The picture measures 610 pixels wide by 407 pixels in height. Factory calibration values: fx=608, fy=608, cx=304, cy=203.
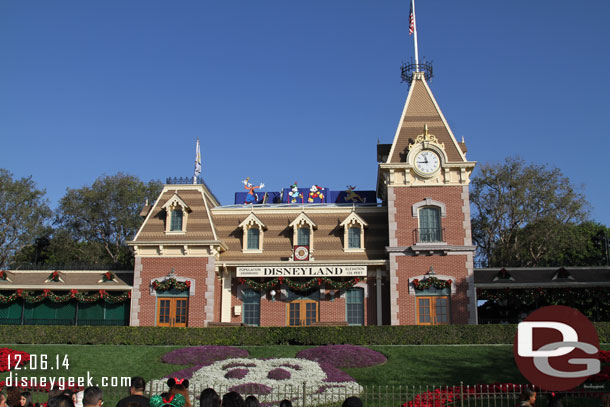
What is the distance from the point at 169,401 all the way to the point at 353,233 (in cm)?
2552

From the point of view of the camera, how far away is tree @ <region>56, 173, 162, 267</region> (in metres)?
50.5

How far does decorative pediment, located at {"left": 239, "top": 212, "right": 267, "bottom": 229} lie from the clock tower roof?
25.8 feet

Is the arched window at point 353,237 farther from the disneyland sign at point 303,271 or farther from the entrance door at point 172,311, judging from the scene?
the entrance door at point 172,311

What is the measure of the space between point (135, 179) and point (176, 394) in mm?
44927

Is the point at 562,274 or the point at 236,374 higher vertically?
the point at 562,274

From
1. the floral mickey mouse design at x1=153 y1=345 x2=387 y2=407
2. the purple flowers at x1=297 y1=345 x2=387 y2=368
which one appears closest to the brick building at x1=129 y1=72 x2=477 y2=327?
the purple flowers at x1=297 y1=345 x2=387 y2=368

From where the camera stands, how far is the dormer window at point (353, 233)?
110 feet

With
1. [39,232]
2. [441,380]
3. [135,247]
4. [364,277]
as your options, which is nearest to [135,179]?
[39,232]

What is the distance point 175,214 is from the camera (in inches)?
1341

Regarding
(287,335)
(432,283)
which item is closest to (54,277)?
(287,335)

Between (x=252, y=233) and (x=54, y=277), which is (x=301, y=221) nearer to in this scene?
(x=252, y=233)

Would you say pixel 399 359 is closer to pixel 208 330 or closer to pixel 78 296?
pixel 208 330

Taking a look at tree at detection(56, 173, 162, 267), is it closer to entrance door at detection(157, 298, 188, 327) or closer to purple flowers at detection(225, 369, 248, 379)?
entrance door at detection(157, 298, 188, 327)

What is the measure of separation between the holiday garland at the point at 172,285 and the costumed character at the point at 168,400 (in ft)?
77.3
